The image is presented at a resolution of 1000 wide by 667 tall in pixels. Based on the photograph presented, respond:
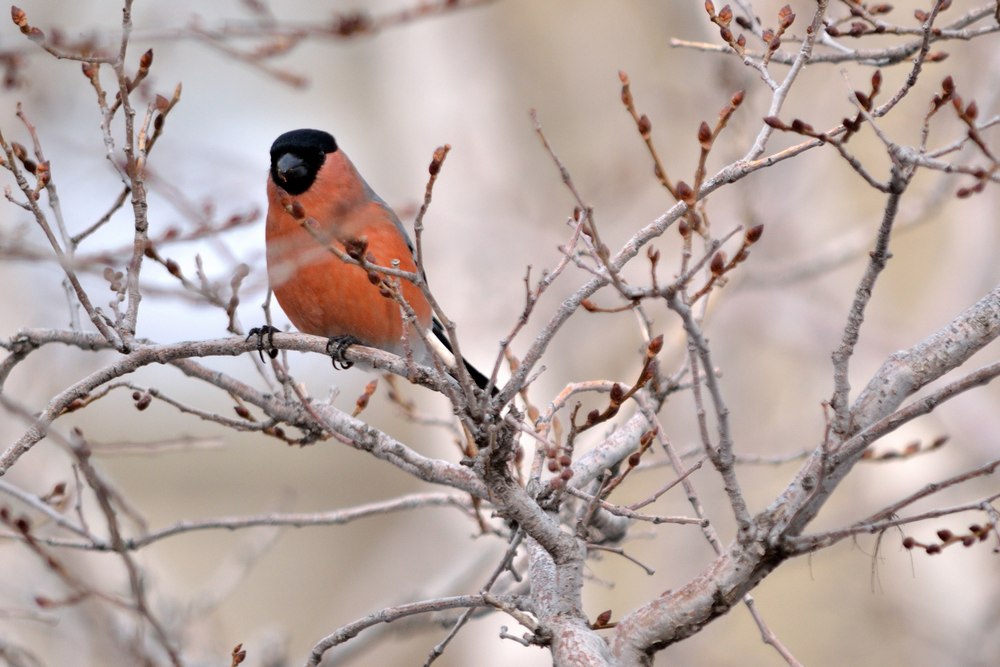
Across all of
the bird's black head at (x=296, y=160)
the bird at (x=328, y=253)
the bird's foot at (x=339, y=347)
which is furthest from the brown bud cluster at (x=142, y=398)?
the bird's black head at (x=296, y=160)

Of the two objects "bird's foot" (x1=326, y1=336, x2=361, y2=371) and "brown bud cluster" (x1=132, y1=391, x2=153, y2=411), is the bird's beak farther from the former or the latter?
"brown bud cluster" (x1=132, y1=391, x2=153, y2=411)

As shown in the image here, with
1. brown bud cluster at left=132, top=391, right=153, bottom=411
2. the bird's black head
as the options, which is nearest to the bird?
the bird's black head

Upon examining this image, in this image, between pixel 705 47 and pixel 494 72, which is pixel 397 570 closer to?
pixel 494 72

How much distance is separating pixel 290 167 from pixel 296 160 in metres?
0.05

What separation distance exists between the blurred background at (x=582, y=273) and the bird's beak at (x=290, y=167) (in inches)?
9.8

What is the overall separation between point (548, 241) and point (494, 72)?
149cm

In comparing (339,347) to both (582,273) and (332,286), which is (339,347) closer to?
(332,286)

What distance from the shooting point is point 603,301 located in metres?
7.41

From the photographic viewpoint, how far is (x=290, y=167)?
389 cm

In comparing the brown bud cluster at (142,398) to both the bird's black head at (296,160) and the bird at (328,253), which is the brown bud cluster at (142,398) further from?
the bird's black head at (296,160)

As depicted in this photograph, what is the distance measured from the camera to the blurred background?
5117mm

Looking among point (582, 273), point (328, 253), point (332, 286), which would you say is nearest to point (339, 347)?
point (328, 253)

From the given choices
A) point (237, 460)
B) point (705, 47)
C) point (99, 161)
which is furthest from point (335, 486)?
point (705, 47)

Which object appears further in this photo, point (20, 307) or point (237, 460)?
point (237, 460)
